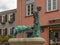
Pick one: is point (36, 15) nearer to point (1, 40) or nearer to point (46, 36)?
point (46, 36)

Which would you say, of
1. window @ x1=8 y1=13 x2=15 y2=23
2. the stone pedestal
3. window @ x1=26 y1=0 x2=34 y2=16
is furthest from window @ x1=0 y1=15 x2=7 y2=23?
the stone pedestal

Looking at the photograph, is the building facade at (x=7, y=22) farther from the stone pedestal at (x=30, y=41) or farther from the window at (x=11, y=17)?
the stone pedestal at (x=30, y=41)

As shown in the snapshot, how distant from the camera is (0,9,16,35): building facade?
44.8 meters

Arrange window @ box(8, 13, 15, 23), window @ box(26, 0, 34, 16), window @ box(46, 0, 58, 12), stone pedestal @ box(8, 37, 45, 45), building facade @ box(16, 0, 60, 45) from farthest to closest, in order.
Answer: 1. window @ box(8, 13, 15, 23)
2. window @ box(26, 0, 34, 16)
3. window @ box(46, 0, 58, 12)
4. building facade @ box(16, 0, 60, 45)
5. stone pedestal @ box(8, 37, 45, 45)

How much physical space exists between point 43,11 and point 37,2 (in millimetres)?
1440

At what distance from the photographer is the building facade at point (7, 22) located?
44812 mm

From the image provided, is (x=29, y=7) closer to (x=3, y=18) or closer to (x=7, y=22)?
(x=7, y=22)

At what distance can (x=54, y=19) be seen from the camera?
24.1m

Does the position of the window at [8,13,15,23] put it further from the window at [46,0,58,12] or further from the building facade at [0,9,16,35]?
the window at [46,0,58,12]

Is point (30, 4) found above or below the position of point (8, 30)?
above

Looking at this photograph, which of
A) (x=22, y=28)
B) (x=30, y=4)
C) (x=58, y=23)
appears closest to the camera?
(x=22, y=28)

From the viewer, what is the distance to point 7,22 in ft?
150

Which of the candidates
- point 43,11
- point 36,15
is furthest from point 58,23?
point 36,15

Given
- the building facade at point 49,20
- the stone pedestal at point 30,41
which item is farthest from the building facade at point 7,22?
the stone pedestal at point 30,41
